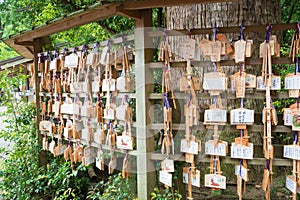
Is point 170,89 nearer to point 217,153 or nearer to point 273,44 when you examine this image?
point 217,153

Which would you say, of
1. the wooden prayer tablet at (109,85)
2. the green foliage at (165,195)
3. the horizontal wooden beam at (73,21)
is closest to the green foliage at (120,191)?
the green foliage at (165,195)

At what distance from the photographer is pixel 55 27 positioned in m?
3.46

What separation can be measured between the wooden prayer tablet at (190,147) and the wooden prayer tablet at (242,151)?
27cm

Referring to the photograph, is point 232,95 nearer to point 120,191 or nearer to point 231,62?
point 231,62

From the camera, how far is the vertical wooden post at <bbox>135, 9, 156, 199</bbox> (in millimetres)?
2576

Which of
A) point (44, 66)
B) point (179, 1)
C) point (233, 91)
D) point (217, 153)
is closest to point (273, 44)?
point (233, 91)

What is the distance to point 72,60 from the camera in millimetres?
3314

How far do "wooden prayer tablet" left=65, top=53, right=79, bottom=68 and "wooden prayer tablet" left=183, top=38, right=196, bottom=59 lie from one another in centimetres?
126

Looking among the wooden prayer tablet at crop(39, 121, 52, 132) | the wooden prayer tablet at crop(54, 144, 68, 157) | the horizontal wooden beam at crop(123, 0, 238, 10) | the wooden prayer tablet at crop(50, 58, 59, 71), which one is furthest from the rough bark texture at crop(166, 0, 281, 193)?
the wooden prayer tablet at crop(39, 121, 52, 132)

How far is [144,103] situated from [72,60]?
1103mm

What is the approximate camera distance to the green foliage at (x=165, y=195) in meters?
2.60

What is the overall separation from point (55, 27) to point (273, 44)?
87.2 inches

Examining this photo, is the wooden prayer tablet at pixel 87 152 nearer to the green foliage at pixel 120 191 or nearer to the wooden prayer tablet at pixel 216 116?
the green foliage at pixel 120 191

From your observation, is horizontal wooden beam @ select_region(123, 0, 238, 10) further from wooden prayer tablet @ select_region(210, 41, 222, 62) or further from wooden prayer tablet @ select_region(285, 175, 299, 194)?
wooden prayer tablet @ select_region(285, 175, 299, 194)
